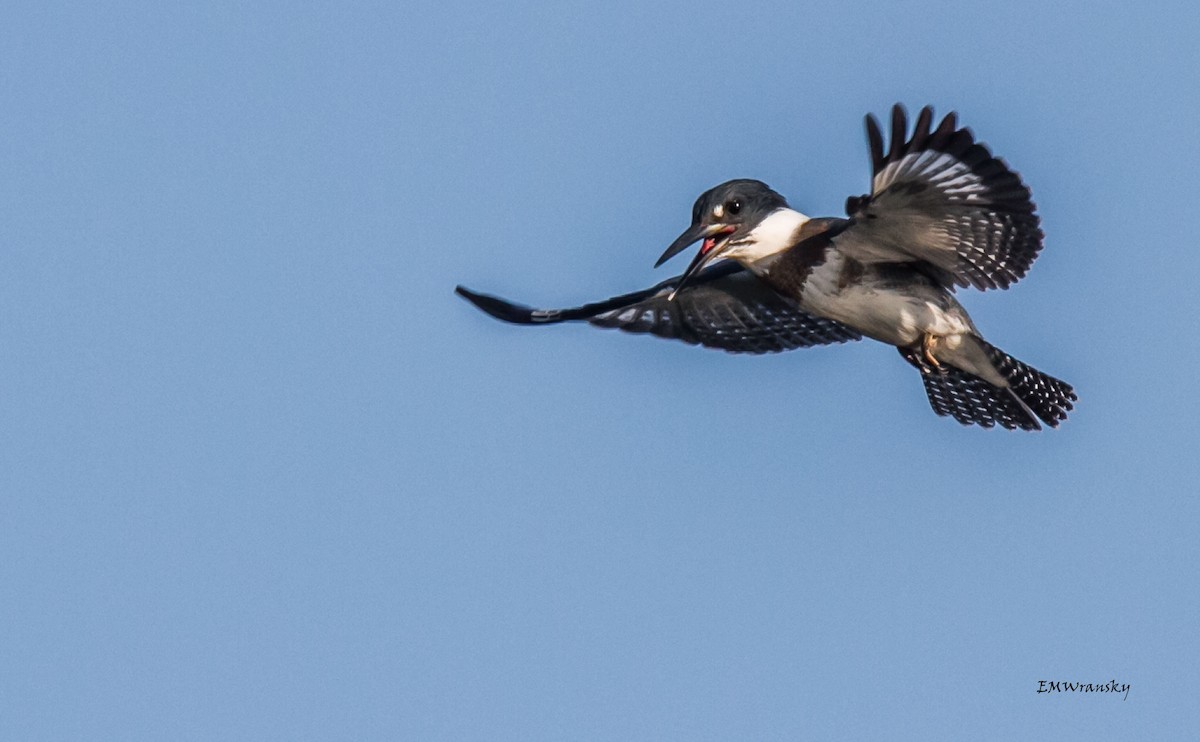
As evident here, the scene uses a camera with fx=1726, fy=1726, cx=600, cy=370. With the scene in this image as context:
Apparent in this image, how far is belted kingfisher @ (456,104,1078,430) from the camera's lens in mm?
8039

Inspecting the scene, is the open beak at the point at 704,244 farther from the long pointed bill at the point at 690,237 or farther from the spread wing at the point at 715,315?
the spread wing at the point at 715,315

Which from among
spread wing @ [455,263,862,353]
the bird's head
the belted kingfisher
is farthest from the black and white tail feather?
the bird's head

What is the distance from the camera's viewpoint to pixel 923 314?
892 centimetres

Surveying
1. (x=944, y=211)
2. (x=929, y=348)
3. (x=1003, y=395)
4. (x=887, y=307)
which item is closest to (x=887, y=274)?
(x=887, y=307)

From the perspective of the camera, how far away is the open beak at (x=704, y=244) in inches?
343

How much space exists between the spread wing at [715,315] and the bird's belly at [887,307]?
81 centimetres

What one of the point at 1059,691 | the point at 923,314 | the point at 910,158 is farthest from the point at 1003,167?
the point at 1059,691

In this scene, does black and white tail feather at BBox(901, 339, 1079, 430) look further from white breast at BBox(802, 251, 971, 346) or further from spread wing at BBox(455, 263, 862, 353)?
spread wing at BBox(455, 263, 862, 353)

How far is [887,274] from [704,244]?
0.96 metres

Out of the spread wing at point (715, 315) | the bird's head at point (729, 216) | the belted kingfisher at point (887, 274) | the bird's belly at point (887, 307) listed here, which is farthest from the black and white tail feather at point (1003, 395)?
the bird's head at point (729, 216)

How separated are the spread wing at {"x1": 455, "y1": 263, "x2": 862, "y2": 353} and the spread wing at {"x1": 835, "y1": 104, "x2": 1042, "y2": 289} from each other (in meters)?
1.12

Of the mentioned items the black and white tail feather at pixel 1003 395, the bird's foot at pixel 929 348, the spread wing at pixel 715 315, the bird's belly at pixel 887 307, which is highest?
the spread wing at pixel 715 315

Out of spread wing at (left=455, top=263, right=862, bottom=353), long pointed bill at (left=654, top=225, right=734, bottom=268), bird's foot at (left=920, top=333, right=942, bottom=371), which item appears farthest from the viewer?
spread wing at (left=455, top=263, right=862, bottom=353)

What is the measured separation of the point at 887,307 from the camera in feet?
29.1
